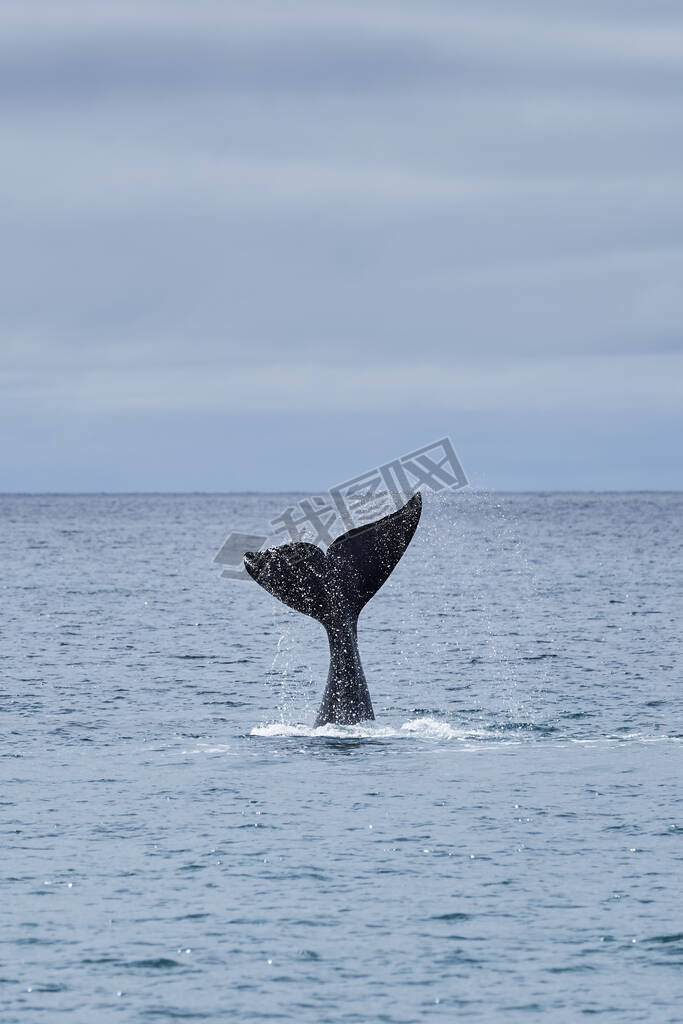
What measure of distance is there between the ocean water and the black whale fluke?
6.62ft

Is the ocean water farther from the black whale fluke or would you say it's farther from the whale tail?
the whale tail

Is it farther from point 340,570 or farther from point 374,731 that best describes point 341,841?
point 374,731

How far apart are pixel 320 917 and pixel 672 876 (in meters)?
4.02

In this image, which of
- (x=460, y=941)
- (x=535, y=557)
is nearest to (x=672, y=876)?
(x=460, y=941)

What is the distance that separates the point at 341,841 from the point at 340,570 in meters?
4.86

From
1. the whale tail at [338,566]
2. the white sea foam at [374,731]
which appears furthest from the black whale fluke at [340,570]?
the white sea foam at [374,731]

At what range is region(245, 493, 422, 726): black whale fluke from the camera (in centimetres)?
2031

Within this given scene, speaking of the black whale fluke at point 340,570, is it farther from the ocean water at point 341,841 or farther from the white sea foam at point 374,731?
the ocean water at point 341,841

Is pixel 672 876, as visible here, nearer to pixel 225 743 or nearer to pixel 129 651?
pixel 225 743

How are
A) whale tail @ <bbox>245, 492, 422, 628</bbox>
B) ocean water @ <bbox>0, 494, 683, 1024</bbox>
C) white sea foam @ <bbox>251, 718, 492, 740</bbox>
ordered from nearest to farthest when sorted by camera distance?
1. ocean water @ <bbox>0, 494, 683, 1024</bbox>
2. whale tail @ <bbox>245, 492, 422, 628</bbox>
3. white sea foam @ <bbox>251, 718, 492, 740</bbox>

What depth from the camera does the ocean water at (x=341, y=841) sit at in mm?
12773

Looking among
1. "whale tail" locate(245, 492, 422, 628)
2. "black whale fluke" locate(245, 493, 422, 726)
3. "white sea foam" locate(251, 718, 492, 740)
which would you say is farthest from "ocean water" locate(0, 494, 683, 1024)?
"whale tail" locate(245, 492, 422, 628)

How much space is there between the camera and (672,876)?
15727 mm

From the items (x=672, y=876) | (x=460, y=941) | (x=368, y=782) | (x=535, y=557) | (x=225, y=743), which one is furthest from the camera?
(x=535, y=557)
